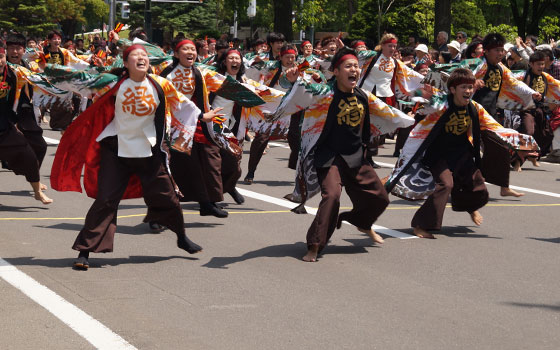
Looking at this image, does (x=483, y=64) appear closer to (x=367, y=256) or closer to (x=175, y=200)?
(x=367, y=256)

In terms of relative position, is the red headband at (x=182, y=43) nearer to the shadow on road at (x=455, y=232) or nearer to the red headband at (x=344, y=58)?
the red headband at (x=344, y=58)

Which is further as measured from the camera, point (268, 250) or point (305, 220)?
point (305, 220)

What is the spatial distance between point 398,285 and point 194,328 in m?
1.95

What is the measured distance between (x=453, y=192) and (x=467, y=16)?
156 feet

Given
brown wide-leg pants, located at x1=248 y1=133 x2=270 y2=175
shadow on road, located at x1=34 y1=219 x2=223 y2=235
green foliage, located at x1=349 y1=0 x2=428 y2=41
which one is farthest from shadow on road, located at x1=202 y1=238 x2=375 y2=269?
green foliage, located at x1=349 y1=0 x2=428 y2=41

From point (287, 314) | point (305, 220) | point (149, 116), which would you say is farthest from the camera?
Answer: point (305, 220)

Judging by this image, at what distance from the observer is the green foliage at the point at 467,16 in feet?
167

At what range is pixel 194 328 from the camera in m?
6.04

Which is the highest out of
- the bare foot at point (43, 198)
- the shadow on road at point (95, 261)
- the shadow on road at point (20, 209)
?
the shadow on road at point (95, 261)

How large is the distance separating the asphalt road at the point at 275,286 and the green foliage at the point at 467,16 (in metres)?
39.2

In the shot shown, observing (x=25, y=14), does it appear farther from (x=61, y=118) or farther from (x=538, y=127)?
(x=538, y=127)

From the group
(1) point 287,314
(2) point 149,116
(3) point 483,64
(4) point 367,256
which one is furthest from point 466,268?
(3) point 483,64

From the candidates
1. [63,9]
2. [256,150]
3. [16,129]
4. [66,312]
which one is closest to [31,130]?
[16,129]

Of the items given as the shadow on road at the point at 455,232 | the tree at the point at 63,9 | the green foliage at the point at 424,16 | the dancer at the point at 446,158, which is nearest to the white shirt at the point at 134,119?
the dancer at the point at 446,158
